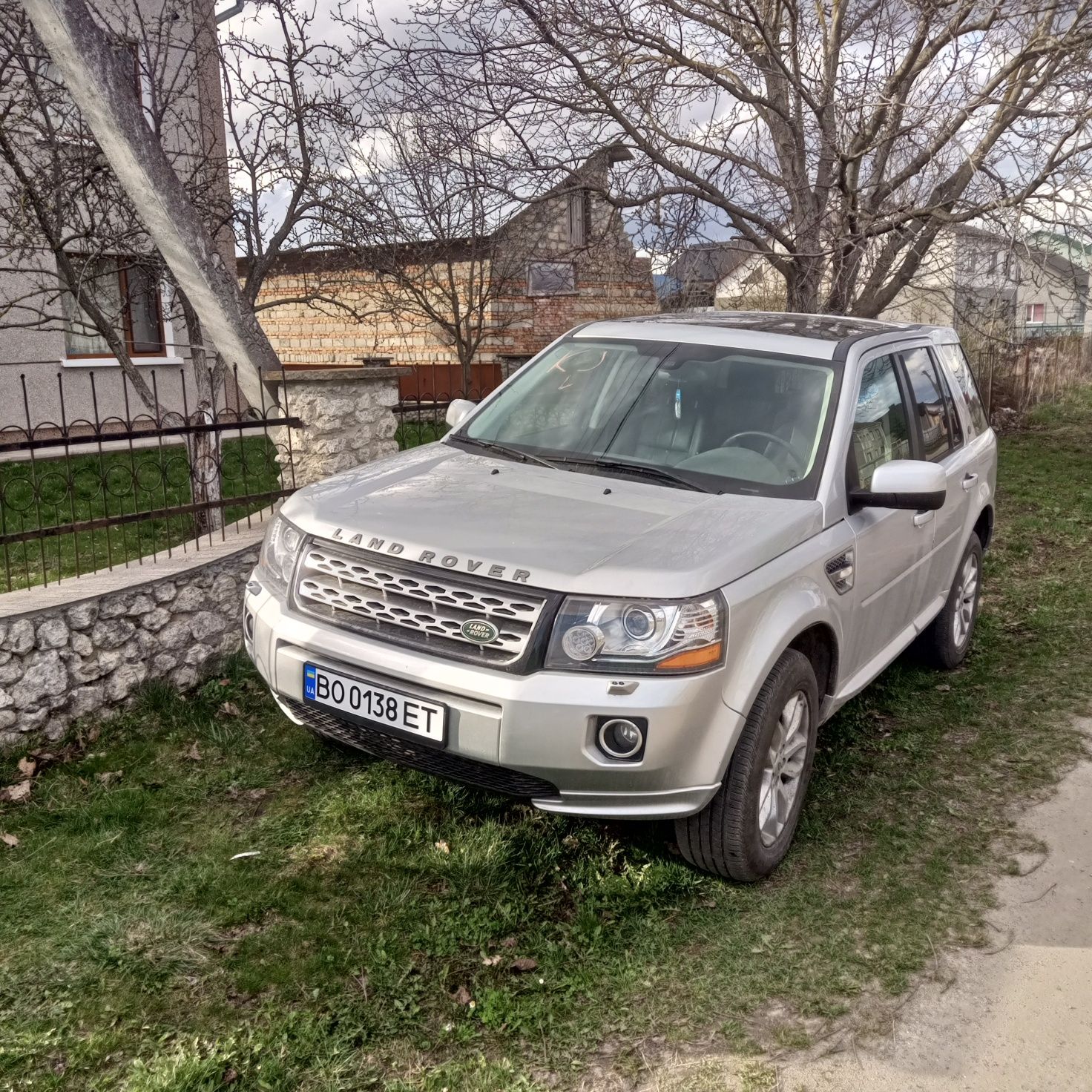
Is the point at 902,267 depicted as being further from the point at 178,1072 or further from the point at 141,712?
the point at 178,1072

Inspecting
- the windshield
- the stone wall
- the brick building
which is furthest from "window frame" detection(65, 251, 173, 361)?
the windshield

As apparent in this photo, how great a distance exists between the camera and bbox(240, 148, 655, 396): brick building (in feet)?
34.6

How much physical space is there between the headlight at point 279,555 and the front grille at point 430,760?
17.2 inches

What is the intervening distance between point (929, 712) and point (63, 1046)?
4.17 metres

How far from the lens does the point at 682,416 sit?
14.1ft

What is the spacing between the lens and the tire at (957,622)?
566 centimetres

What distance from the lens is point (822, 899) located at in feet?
11.9

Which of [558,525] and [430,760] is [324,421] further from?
[430,760]

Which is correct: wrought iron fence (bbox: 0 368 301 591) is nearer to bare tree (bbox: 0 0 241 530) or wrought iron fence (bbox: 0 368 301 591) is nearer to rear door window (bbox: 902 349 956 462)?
bare tree (bbox: 0 0 241 530)

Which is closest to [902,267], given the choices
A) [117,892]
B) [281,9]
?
[281,9]

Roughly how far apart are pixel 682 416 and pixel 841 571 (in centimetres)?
92

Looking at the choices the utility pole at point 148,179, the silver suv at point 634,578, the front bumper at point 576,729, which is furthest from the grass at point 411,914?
the utility pole at point 148,179

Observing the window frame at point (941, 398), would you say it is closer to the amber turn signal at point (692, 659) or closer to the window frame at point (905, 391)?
the window frame at point (905, 391)

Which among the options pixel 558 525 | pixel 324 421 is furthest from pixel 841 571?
pixel 324 421
